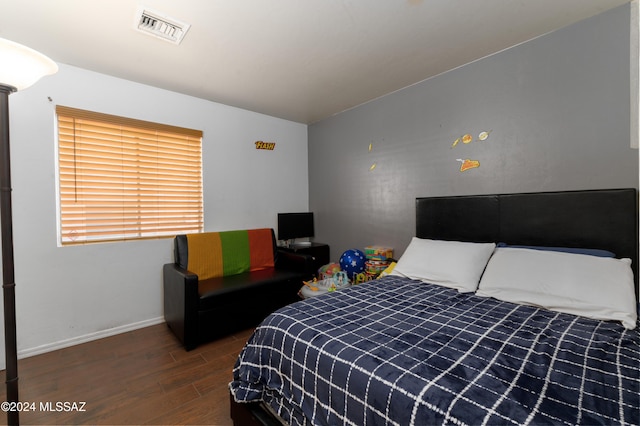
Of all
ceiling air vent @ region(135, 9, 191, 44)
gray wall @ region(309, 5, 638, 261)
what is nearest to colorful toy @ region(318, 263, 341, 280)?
gray wall @ region(309, 5, 638, 261)

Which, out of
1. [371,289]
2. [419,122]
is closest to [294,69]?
[419,122]

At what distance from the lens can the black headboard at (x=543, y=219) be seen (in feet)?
5.87

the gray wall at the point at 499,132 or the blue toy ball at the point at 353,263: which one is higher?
the gray wall at the point at 499,132

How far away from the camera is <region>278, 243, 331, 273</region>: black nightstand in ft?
11.9

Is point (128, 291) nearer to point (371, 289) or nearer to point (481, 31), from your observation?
point (371, 289)

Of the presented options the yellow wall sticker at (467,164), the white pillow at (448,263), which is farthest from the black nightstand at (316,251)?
the yellow wall sticker at (467,164)

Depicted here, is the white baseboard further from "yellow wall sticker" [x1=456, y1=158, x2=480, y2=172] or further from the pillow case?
the pillow case

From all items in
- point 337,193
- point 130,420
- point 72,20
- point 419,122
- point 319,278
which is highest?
point 72,20

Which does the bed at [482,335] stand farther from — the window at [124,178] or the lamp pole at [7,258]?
the window at [124,178]

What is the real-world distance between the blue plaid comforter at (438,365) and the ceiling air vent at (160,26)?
6.78 ft

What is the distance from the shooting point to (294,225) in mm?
3898

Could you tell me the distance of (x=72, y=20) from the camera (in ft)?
6.02

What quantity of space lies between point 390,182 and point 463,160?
32.6 inches

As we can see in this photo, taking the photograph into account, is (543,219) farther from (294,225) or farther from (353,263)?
(294,225)
